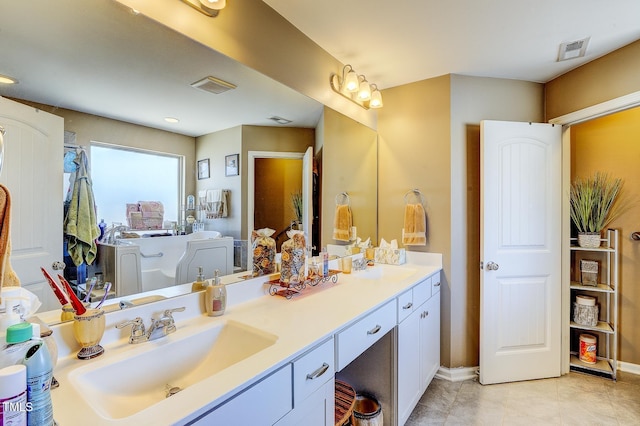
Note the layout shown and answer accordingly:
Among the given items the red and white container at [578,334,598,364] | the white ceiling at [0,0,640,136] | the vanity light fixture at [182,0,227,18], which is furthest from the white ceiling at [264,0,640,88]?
the red and white container at [578,334,598,364]

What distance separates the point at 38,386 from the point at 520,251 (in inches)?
105

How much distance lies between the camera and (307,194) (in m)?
1.94

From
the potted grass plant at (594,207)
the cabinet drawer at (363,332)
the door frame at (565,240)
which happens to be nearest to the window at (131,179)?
the cabinet drawer at (363,332)

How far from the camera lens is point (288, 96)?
175 centimetres

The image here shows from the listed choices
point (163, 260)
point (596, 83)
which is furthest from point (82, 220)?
point (596, 83)

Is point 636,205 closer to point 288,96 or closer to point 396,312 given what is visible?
point 396,312

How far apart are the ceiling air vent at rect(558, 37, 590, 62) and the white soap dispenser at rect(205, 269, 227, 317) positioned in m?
2.53

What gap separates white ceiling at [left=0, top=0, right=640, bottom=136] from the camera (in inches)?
37.9

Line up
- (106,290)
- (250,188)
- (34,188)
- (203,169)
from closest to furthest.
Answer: (34,188)
(106,290)
(203,169)
(250,188)

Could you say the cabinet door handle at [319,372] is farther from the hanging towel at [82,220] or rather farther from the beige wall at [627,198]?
the beige wall at [627,198]

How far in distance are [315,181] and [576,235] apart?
2.32 meters

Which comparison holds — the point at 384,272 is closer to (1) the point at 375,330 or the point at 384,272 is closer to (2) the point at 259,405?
(1) the point at 375,330

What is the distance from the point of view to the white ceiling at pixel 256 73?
96cm

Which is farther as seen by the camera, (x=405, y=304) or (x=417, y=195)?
(x=417, y=195)
